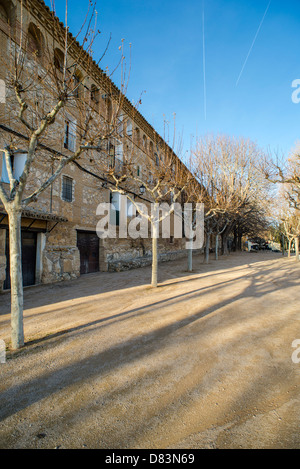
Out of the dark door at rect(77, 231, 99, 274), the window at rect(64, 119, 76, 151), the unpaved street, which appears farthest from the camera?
the dark door at rect(77, 231, 99, 274)

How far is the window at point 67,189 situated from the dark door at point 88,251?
1835 mm

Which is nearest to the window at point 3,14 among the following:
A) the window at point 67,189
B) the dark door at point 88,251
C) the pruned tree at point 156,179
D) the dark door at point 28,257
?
the window at point 67,189

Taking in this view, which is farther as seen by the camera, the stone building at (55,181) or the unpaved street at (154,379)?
the stone building at (55,181)

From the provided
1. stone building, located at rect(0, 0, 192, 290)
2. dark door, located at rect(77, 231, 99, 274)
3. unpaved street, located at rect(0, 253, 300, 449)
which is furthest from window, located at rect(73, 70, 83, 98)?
dark door, located at rect(77, 231, 99, 274)

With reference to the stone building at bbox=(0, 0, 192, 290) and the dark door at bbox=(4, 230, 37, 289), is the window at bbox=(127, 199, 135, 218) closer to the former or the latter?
the stone building at bbox=(0, 0, 192, 290)

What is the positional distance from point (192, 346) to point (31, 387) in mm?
2275

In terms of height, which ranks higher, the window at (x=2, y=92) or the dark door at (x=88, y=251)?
the window at (x=2, y=92)

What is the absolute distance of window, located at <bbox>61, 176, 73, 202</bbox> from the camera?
31.6ft

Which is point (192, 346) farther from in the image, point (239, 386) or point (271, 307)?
point (271, 307)

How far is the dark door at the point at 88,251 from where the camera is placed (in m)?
10.8

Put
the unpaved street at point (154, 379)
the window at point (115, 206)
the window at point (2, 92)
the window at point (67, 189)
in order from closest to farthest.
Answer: the unpaved street at point (154, 379)
the window at point (2, 92)
the window at point (67, 189)
the window at point (115, 206)

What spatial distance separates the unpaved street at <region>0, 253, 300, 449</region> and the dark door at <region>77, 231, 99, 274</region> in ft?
18.8

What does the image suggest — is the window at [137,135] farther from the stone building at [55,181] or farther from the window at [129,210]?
the window at [129,210]

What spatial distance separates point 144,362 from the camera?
2.92 metres
